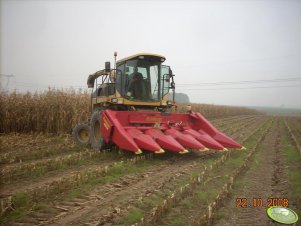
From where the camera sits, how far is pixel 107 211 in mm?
3146

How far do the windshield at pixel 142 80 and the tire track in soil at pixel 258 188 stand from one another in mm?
3142

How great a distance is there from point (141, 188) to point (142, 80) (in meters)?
3.94

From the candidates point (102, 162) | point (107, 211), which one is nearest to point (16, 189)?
point (107, 211)

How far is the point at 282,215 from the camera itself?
310cm

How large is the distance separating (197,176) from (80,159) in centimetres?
257

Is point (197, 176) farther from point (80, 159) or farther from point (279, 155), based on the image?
point (279, 155)

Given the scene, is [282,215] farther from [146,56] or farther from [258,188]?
[146,56]

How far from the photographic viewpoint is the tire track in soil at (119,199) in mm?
2955

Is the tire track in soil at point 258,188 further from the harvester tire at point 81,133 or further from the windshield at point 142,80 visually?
the harvester tire at point 81,133

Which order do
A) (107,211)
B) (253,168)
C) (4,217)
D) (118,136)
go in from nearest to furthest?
(4,217)
(107,211)
(253,168)
(118,136)
